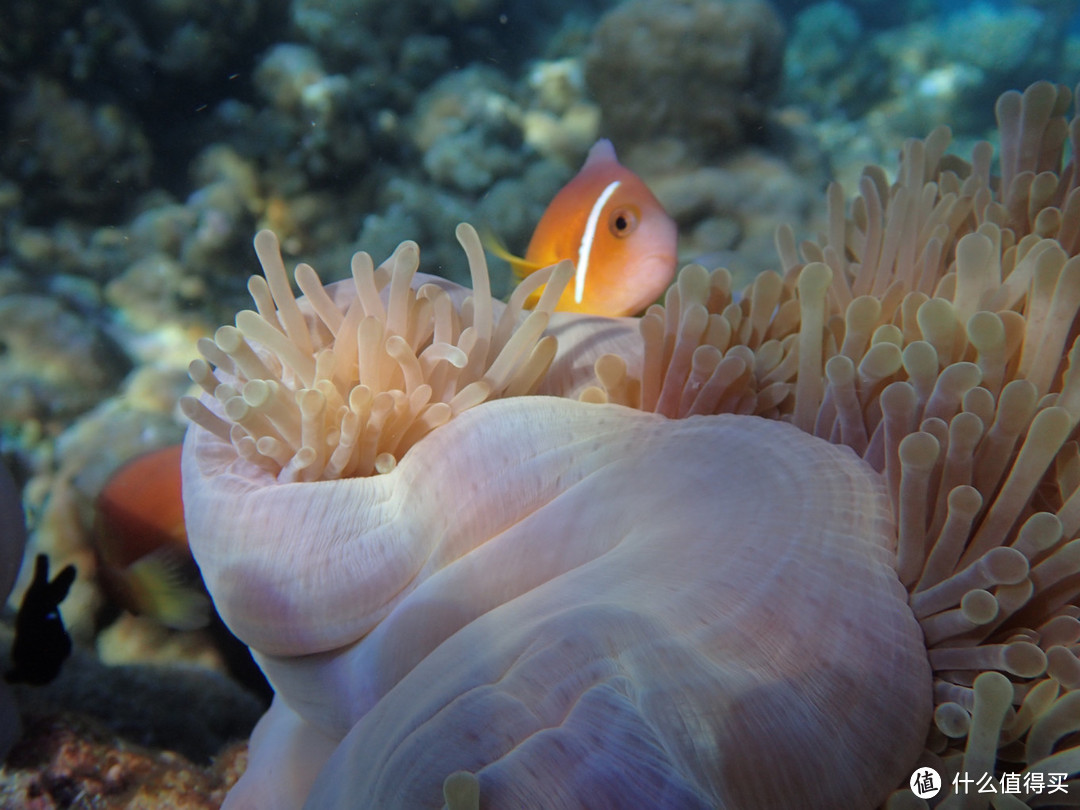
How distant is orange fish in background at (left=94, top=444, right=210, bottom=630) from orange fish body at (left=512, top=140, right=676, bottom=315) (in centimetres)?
114

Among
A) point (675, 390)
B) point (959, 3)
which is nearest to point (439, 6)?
point (675, 390)

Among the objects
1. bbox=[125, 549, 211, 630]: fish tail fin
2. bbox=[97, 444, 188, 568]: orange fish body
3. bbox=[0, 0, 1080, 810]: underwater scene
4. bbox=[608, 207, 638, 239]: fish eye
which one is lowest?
bbox=[125, 549, 211, 630]: fish tail fin

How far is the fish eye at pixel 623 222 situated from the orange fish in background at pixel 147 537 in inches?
52.8

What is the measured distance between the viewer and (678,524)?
0.85 metres

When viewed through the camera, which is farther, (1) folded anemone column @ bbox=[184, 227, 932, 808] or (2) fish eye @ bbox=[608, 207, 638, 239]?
(2) fish eye @ bbox=[608, 207, 638, 239]

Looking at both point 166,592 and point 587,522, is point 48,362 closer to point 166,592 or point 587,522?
point 166,592

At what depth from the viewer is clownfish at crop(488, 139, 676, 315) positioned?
1810 millimetres

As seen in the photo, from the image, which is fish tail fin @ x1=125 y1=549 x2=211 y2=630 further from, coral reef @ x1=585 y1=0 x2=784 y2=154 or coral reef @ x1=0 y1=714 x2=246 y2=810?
coral reef @ x1=585 y1=0 x2=784 y2=154

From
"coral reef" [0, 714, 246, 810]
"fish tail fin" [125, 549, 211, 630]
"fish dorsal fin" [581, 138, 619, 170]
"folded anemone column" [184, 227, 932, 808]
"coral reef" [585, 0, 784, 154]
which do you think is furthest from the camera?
"coral reef" [585, 0, 784, 154]

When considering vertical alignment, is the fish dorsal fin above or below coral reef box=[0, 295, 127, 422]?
above

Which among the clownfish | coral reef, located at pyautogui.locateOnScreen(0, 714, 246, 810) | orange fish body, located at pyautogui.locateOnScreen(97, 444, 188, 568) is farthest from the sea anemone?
orange fish body, located at pyautogui.locateOnScreen(97, 444, 188, 568)

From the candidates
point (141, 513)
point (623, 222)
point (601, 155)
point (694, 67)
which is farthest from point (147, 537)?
point (694, 67)

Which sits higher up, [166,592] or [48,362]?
[48,362]

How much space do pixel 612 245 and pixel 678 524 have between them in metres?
1.11
